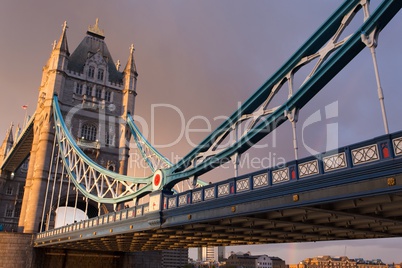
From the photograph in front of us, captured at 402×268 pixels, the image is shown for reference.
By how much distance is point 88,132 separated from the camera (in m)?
47.8

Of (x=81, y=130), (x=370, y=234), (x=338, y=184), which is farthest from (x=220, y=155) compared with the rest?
(x=81, y=130)

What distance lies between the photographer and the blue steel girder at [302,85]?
40.0ft

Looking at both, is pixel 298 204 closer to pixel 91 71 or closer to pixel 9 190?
→ pixel 91 71

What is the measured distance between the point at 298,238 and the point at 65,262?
26.9m

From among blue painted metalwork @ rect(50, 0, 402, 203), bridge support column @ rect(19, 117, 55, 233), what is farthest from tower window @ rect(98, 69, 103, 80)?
blue painted metalwork @ rect(50, 0, 402, 203)

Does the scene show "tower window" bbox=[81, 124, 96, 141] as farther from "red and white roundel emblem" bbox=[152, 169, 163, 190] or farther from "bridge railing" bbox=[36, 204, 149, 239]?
"red and white roundel emblem" bbox=[152, 169, 163, 190]

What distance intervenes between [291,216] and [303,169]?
4197 millimetres

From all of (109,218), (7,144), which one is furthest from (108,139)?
(7,144)

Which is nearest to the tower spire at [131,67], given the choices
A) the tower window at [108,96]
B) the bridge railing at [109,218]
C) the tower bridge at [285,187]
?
the tower window at [108,96]

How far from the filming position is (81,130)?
47.1 m

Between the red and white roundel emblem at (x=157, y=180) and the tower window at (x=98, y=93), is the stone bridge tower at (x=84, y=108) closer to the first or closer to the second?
the tower window at (x=98, y=93)

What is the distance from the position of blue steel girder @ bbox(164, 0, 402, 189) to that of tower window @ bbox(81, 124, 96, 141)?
31023mm

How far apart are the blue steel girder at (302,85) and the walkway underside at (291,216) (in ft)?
7.51

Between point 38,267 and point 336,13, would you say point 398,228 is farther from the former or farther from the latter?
point 38,267
